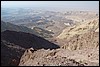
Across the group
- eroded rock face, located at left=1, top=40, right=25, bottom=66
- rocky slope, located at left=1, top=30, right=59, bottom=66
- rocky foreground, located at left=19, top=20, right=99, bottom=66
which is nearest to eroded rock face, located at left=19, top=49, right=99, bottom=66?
rocky foreground, located at left=19, top=20, right=99, bottom=66

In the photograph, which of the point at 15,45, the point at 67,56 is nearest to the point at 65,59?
the point at 67,56

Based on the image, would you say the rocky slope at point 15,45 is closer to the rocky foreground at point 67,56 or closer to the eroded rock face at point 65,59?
the rocky foreground at point 67,56

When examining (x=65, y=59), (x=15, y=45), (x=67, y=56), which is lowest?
(x=15, y=45)

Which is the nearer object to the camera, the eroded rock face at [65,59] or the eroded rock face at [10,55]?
the eroded rock face at [65,59]

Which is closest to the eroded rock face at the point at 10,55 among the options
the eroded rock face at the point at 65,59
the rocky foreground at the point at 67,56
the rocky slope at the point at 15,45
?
the rocky slope at the point at 15,45

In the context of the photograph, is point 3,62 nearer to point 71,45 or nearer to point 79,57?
point 79,57

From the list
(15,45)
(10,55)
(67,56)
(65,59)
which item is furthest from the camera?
(15,45)

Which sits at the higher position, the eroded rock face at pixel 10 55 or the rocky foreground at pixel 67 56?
the rocky foreground at pixel 67 56

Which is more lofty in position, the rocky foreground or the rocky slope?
the rocky foreground

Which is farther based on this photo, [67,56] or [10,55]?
[10,55]

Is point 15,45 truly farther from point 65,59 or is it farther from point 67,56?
point 65,59

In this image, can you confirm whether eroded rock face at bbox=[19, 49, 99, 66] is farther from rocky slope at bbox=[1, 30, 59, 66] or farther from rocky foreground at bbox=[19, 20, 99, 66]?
rocky slope at bbox=[1, 30, 59, 66]
